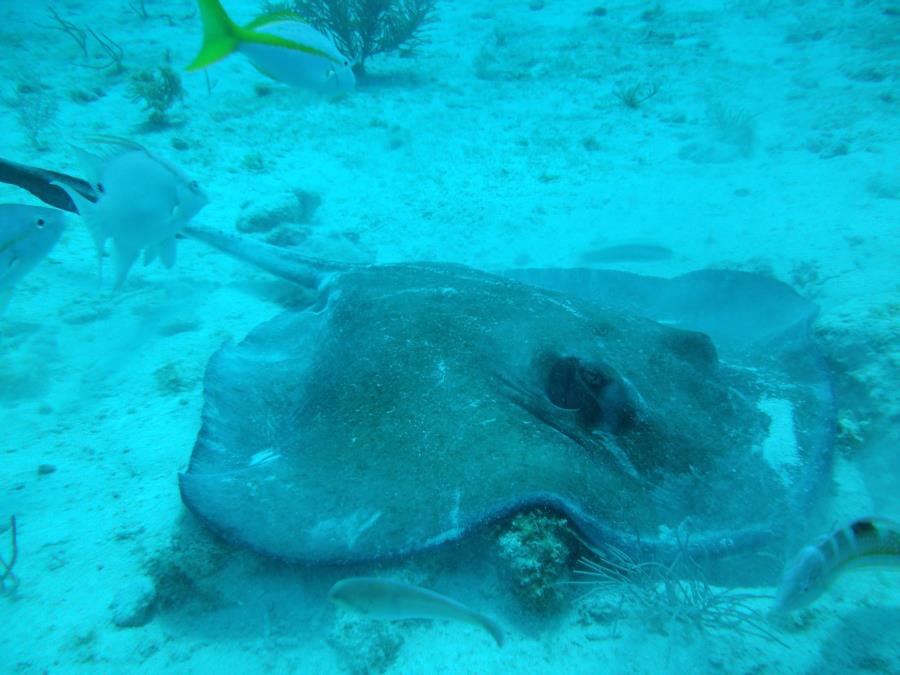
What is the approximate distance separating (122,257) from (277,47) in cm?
243

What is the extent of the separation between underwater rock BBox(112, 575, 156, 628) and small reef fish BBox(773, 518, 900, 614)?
10.5 ft

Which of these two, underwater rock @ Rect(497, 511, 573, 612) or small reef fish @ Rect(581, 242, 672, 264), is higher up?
small reef fish @ Rect(581, 242, 672, 264)

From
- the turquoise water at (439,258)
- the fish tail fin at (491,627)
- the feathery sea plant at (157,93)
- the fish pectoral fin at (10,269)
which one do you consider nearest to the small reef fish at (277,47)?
the turquoise water at (439,258)

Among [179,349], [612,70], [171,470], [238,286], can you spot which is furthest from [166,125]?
[612,70]

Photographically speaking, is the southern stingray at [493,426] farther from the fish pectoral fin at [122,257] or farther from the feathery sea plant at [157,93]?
the feathery sea plant at [157,93]

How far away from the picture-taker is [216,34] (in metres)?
4.12

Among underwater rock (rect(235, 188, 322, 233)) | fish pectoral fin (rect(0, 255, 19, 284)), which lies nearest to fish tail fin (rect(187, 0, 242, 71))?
fish pectoral fin (rect(0, 255, 19, 284))

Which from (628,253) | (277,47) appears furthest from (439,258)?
→ (277,47)

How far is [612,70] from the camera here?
1115 centimetres

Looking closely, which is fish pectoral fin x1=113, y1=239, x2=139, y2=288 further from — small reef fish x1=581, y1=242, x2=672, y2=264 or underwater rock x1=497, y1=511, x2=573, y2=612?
small reef fish x1=581, y1=242, x2=672, y2=264

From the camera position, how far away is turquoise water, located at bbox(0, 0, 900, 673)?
7.54ft

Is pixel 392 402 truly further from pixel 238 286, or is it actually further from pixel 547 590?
pixel 238 286

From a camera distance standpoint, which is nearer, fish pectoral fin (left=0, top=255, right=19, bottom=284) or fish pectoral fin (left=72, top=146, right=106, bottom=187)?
fish pectoral fin (left=0, top=255, right=19, bottom=284)

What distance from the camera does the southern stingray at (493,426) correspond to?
2162 millimetres
